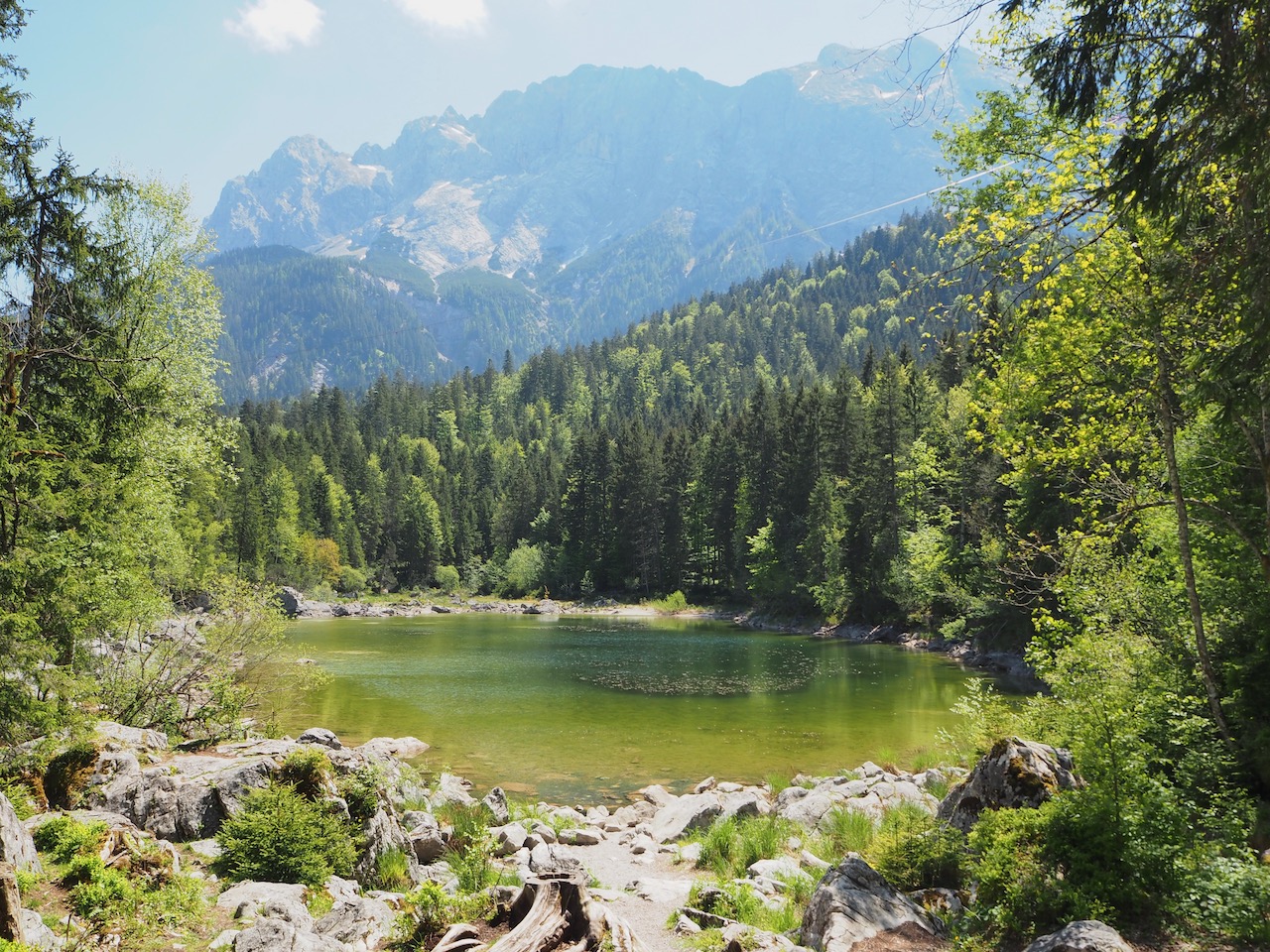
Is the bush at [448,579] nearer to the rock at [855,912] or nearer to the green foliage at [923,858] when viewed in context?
the green foliage at [923,858]

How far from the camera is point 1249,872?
6.22 m

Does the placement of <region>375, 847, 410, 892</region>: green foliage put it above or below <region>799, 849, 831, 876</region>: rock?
above

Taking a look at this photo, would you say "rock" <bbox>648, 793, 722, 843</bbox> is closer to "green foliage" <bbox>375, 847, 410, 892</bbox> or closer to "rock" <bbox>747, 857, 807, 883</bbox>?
"rock" <bbox>747, 857, 807, 883</bbox>

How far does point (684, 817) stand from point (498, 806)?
359 cm

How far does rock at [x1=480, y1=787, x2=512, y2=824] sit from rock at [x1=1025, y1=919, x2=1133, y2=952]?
10.5m

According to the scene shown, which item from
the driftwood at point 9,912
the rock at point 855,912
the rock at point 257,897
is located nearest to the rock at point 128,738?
the rock at point 257,897

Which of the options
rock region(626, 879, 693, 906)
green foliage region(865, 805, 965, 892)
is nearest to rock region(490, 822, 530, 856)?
rock region(626, 879, 693, 906)

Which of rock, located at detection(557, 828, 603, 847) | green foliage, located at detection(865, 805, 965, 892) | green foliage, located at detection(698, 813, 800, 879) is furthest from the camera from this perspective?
rock, located at detection(557, 828, 603, 847)

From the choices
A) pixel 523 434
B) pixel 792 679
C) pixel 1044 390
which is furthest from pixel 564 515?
pixel 1044 390

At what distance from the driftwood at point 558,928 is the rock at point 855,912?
1862 mm

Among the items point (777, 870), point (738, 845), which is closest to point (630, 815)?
point (738, 845)

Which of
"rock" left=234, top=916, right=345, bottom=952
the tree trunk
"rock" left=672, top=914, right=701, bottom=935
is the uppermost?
the tree trunk

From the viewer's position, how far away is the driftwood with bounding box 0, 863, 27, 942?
527 cm

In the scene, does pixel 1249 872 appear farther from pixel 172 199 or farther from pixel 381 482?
pixel 381 482
